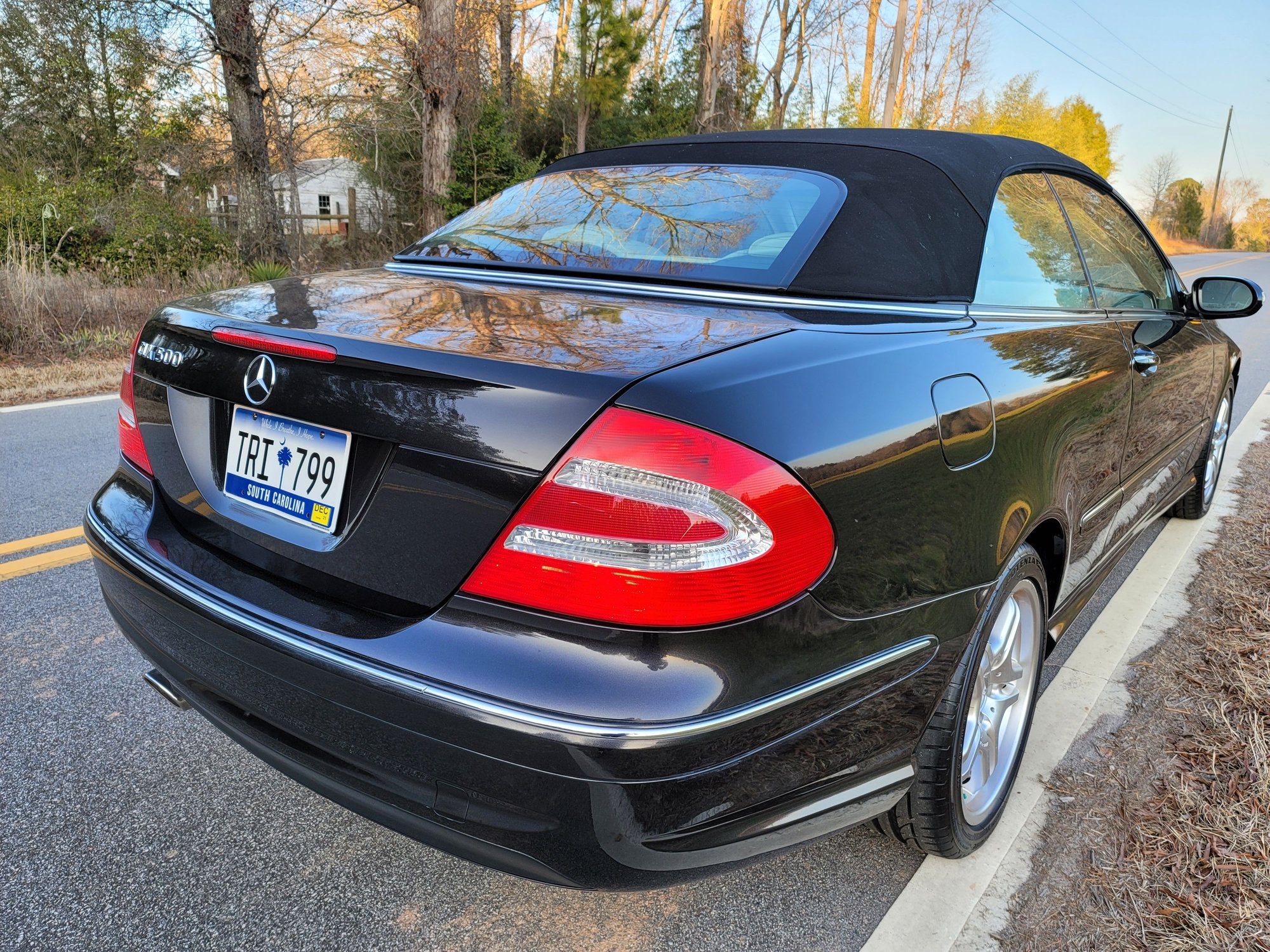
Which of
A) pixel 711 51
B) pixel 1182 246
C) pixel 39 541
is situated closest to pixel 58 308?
pixel 39 541

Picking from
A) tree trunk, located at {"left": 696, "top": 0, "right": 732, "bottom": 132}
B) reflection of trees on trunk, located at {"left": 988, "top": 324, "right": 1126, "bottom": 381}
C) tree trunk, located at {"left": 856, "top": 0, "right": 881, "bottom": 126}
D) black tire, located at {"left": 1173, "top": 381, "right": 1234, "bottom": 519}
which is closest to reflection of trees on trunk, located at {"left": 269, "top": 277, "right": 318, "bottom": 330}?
reflection of trees on trunk, located at {"left": 988, "top": 324, "right": 1126, "bottom": 381}

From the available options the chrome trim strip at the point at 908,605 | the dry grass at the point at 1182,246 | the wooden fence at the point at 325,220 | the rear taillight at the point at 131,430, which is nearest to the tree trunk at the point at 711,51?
the wooden fence at the point at 325,220

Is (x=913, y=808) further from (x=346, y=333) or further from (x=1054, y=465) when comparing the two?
(x=346, y=333)

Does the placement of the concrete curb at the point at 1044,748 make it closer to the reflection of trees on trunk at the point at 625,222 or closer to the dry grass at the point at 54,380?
the reflection of trees on trunk at the point at 625,222

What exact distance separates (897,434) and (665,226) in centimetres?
98

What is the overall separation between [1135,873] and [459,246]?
7.58 ft

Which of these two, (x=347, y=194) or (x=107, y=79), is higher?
(x=107, y=79)

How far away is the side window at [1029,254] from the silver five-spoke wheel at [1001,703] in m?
0.77

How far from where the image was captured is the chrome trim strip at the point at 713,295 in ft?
6.14

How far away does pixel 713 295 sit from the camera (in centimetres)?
192

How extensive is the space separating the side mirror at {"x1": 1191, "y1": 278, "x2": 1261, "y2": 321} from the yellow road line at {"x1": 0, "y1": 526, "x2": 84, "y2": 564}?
4475mm

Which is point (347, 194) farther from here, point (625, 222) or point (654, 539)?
point (654, 539)

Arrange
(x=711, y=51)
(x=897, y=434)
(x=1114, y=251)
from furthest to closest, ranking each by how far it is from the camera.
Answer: (x=711, y=51) < (x=1114, y=251) < (x=897, y=434)

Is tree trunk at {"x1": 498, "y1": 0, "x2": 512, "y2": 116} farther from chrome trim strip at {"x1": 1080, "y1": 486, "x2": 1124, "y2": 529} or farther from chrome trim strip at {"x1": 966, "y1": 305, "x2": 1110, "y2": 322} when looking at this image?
chrome trim strip at {"x1": 1080, "y1": 486, "x2": 1124, "y2": 529}
